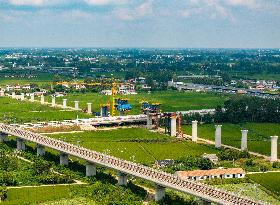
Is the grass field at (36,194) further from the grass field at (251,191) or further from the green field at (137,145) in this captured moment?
the grass field at (251,191)

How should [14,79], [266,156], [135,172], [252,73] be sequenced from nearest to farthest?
[135,172] < [266,156] < [14,79] < [252,73]

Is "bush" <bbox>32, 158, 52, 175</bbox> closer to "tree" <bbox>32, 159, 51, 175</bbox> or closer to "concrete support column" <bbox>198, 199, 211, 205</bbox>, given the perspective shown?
"tree" <bbox>32, 159, 51, 175</bbox>

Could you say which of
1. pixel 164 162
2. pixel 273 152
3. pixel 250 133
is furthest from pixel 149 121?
pixel 273 152

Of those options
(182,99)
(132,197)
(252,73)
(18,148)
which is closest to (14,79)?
(182,99)

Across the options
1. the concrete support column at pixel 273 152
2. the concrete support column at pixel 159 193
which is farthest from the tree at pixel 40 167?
the concrete support column at pixel 273 152

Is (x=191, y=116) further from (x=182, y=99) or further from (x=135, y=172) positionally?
(x=135, y=172)

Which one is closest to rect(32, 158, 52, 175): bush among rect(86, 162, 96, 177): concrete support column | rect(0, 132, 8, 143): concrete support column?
rect(86, 162, 96, 177): concrete support column
